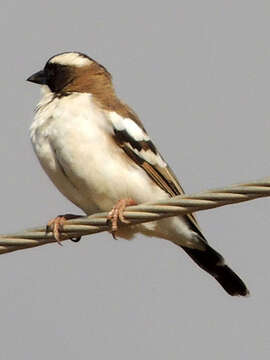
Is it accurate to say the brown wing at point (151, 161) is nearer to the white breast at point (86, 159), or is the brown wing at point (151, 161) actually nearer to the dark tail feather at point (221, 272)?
the white breast at point (86, 159)

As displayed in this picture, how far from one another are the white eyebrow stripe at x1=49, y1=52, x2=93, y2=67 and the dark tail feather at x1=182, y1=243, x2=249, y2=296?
2001 millimetres

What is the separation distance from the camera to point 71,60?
8.81 m

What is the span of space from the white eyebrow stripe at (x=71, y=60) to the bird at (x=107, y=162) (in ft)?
1.59

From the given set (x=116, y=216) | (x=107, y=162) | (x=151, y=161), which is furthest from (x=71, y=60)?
(x=116, y=216)

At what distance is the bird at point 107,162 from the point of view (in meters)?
7.30

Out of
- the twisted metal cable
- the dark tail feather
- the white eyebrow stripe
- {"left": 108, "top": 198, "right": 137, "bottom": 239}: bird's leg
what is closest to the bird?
the dark tail feather

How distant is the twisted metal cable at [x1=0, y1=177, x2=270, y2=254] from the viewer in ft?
16.7

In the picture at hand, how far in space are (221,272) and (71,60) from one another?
2.34 m

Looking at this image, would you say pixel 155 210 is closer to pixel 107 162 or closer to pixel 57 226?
pixel 57 226

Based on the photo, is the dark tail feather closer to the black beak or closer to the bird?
the bird

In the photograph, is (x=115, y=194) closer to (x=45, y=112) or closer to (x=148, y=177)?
(x=148, y=177)

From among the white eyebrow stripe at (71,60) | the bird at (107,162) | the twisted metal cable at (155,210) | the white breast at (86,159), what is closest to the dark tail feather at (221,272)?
the bird at (107,162)

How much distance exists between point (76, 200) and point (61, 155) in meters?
0.48

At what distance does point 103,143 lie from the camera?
7383 mm
